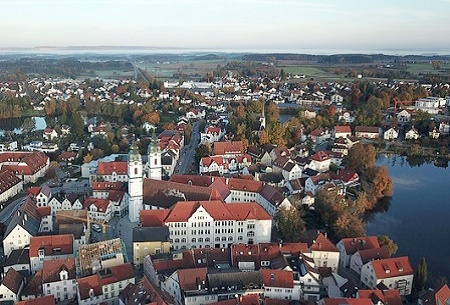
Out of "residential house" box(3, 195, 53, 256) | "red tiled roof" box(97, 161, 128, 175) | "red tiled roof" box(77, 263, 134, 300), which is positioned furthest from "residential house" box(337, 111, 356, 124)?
"red tiled roof" box(77, 263, 134, 300)

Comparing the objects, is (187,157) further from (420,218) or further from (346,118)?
(346,118)

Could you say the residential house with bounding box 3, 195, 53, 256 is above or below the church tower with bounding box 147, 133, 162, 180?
below

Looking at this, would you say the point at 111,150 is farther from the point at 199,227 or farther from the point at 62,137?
the point at 199,227

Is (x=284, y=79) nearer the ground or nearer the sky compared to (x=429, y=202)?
nearer the sky

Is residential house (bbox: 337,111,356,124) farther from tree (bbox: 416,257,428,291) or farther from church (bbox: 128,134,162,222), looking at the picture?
tree (bbox: 416,257,428,291)

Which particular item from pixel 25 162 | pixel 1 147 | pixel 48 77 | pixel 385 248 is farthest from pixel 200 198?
pixel 48 77

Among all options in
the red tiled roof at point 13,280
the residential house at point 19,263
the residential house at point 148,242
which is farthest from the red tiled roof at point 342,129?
the red tiled roof at point 13,280
